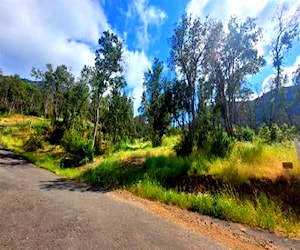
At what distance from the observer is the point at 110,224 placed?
7.30 m

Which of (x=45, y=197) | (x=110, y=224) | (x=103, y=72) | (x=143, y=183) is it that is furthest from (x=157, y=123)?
(x=110, y=224)

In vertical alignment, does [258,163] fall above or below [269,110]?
below

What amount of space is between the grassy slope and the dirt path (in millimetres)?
644

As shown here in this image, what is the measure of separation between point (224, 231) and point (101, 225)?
2783 mm

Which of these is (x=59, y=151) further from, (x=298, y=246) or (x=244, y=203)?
(x=298, y=246)

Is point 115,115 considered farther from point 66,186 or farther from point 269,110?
point 269,110

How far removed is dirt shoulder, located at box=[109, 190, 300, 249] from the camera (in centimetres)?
682

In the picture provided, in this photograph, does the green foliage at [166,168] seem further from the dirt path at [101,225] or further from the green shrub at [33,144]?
the green shrub at [33,144]

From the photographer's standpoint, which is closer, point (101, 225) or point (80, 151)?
point (101, 225)

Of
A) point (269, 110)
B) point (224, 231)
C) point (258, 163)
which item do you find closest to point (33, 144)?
point (258, 163)

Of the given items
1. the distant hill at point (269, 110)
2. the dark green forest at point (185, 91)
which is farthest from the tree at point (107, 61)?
the distant hill at point (269, 110)

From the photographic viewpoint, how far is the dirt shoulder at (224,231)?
682 centimetres

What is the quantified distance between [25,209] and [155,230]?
3319 millimetres

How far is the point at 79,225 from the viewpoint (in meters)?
7.03
